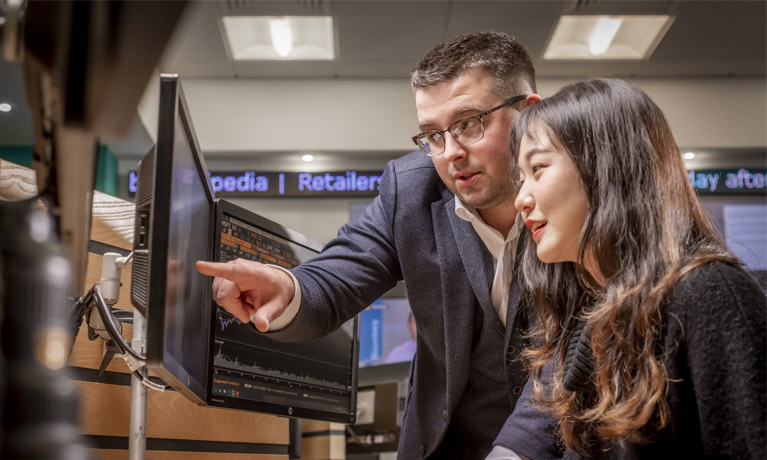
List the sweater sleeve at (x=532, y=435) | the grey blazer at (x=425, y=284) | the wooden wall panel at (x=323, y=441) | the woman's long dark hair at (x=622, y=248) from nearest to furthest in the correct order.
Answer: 1. the woman's long dark hair at (x=622, y=248)
2. the sweater sleeve at (x=532, y=435)
3. the grey blazer at (x=425, y=284)
4. the wooden wall panel at (x=323, y=441)

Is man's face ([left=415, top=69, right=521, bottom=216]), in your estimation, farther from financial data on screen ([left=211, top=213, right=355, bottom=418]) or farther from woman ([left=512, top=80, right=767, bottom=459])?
financial data on screen ([left=211, top=213, right=355, bottom=418])

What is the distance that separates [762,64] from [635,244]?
4.05 metres

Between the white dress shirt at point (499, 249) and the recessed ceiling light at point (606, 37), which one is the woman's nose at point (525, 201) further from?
the recessed ceiling light at point (606, 37)

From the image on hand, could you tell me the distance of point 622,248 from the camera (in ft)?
3.81

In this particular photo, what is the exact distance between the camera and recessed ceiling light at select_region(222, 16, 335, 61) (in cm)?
398

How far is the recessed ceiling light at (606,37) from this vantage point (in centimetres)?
406

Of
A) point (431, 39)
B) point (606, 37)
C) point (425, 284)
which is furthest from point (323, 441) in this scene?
point (606, 37)

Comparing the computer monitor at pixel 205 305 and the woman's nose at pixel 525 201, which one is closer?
the computer monitor at pixel 205 305

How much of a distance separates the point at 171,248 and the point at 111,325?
0.33 metres

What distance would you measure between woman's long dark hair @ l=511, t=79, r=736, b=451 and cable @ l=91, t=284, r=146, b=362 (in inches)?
27.2

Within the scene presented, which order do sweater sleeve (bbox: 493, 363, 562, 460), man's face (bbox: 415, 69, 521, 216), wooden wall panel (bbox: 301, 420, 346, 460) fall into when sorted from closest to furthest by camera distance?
1. sweater sleeve (bbox: 493, 363, 562, 460)
2. man's face (bbox: 415, 69, 521, 216)
3. wooden wall panel (bbox: 301, 420, 346, 460)

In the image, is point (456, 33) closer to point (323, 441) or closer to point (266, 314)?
point (323, 441)

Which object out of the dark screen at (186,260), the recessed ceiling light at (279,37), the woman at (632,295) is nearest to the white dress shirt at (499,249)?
the woman at (632,295)

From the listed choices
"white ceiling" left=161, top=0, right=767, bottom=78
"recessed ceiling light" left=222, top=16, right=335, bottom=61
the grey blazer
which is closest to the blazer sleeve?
the grey blazer
